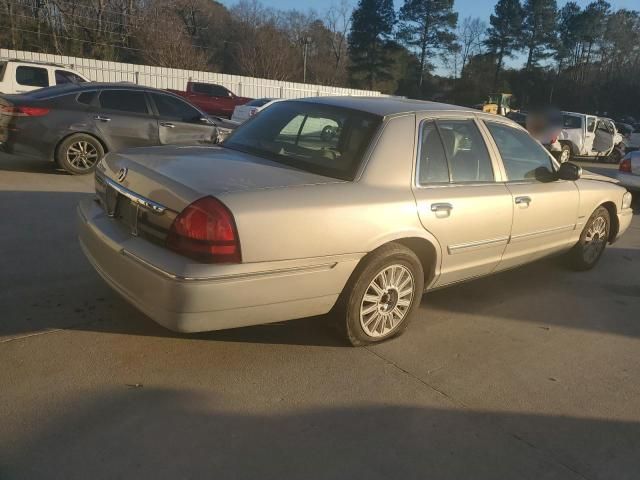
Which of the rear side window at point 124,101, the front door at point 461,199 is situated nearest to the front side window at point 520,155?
the front door at point 461,199

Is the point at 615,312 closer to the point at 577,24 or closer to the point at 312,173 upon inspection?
the point at 312,173

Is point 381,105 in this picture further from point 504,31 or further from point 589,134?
point 504,31

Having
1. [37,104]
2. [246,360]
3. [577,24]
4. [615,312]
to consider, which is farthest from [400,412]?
[577,24]

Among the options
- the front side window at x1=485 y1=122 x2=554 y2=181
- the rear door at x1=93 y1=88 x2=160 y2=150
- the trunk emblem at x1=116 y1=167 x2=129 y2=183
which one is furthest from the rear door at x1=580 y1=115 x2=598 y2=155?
the trunk emblem at x1=116 y1=167 x2=129 y2=183

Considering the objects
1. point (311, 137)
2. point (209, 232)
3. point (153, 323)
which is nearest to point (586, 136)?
point (311, 137)

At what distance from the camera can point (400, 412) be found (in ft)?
9.77

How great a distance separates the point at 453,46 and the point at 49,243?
61.0 m

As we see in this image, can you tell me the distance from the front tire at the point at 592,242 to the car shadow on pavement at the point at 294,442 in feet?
9.13

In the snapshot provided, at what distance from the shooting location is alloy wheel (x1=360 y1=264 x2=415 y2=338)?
3547 millimetres

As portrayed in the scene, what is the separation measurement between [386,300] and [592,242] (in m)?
3.10

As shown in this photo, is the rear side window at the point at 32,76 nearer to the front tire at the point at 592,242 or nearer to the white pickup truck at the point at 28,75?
the white pickup truck at the point at 28,75

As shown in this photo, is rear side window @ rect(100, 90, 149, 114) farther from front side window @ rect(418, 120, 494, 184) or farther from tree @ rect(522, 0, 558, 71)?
tree @ rect(522, 0, 558, 71)

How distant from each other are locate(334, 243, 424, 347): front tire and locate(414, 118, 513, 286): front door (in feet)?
0.92

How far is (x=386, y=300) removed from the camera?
366 cm
